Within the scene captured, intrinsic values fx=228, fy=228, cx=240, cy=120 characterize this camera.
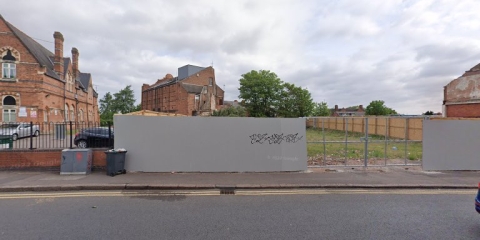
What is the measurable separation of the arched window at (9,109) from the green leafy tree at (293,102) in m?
37.5

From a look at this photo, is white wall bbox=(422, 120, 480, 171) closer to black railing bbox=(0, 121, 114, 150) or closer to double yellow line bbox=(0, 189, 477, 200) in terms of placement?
double yellow line bbox=(0, 189, 477, 200)

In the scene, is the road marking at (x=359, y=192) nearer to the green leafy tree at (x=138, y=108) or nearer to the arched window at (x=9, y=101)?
the arched window at (x=9, y=101)

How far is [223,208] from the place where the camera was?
4777 millimetres

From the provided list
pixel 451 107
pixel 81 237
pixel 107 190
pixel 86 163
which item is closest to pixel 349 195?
pixel 81 237

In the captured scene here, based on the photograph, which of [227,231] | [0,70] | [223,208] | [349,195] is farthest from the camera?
[0,70]

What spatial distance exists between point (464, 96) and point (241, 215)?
33549 mm

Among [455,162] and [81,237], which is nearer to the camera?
[81,237]

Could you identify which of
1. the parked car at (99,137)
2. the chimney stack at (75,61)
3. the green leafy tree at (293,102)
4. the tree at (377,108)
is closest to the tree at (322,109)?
the tree at (377,108)

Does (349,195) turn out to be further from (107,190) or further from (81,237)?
(107,190)

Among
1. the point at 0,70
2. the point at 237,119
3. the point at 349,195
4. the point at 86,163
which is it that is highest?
the point at 0,70

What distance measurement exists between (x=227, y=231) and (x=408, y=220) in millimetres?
3404

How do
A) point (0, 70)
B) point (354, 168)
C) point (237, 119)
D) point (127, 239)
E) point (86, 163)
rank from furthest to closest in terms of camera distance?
point (0, 70) < point (354, 168) < point (237, 119) < point (86, 163) < point (127, 239)

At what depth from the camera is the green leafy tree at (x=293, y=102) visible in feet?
144

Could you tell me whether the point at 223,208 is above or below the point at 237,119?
below
